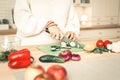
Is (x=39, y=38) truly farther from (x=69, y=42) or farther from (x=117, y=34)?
(x=117, y=34)

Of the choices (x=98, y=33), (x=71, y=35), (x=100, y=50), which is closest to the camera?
(x=100, y=50)

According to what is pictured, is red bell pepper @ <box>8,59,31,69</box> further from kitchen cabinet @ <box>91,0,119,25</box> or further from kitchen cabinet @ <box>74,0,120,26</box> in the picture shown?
kitchen cabinet @ <box>91,0,119,25</box>

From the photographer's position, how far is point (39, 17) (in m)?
1.57

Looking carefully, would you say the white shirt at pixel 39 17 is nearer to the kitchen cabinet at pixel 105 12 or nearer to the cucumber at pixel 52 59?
the cucumber at pixel 52 59

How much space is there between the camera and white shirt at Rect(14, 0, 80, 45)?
1.53 m

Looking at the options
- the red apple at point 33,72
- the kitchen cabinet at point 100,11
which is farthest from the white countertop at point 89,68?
the kitchen cabinet at point 100,11

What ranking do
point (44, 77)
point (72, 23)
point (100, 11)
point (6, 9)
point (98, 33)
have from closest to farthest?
point (44, 77) < point (72, 23) < point (6, 9) < point (98, 33) < point (100, 11)

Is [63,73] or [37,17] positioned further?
[37,17]

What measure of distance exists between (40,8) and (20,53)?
2.25ft

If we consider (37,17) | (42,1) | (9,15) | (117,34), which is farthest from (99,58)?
(117,34)

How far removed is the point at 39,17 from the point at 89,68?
694 millimetres

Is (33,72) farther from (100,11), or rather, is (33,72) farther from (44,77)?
(100,11)

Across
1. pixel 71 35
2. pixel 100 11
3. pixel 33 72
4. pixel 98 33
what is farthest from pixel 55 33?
pixel 100 11

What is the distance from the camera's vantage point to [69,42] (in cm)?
146
